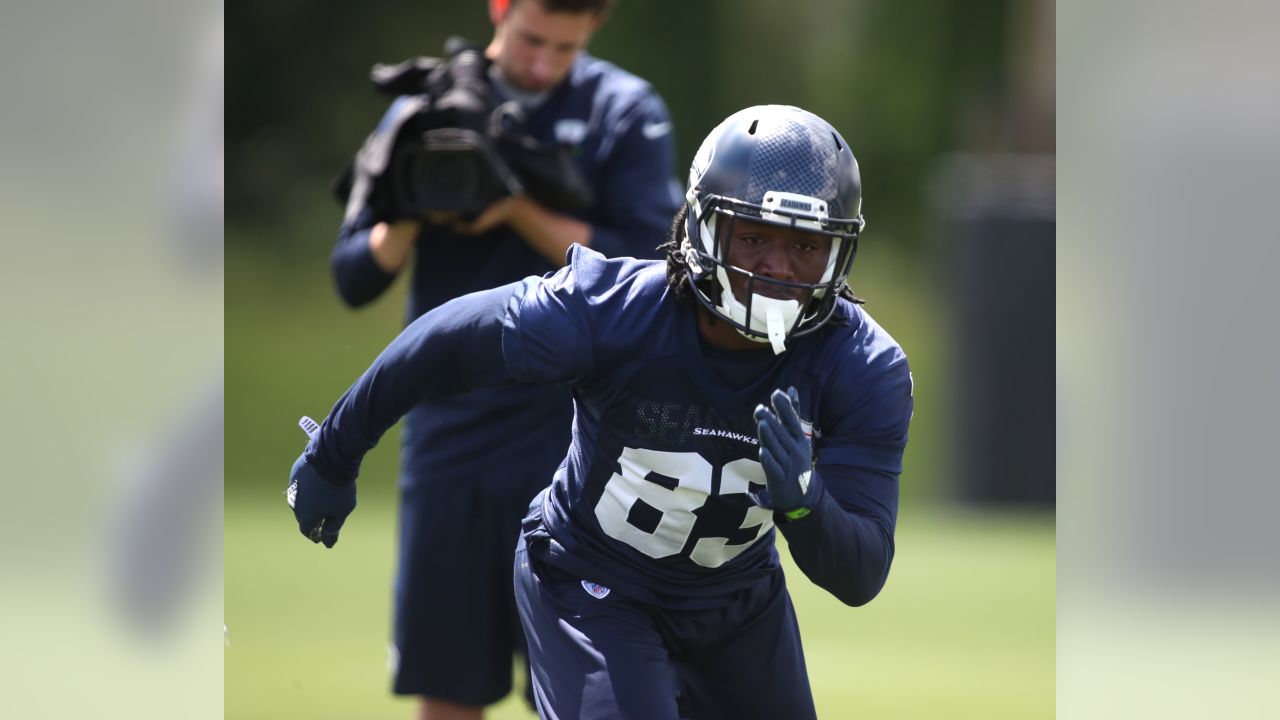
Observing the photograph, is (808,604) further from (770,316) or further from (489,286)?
(770,316)

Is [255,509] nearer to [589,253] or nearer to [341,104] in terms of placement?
[341,104]

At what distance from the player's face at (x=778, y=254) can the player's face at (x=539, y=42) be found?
50.9 inches

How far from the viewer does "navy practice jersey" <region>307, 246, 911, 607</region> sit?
8.14 ft

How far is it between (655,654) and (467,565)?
123 centimetres

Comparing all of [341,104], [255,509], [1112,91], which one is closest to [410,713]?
[1112,91]

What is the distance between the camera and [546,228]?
360 centimetres

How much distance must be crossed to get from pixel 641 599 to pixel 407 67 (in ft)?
5.83

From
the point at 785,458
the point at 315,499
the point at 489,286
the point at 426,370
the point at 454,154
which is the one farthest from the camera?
the point at 489,286

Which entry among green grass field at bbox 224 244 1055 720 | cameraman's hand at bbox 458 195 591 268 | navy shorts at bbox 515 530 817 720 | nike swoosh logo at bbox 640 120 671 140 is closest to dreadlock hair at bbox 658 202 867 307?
navy shorts at bbox 515 530 817 720

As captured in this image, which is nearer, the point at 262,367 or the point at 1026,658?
the point at 1026,658

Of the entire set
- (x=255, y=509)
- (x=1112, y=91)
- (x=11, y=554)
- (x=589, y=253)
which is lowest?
(x=255, y=509)

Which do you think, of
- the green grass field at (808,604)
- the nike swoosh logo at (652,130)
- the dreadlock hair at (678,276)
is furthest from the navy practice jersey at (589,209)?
the green grass field at (808,604)

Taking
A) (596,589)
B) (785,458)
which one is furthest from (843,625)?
(785,458)

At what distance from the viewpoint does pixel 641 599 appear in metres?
2.61
